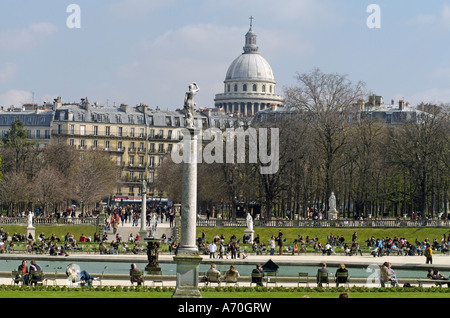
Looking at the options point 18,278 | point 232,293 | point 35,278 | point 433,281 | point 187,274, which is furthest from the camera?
point 433,281

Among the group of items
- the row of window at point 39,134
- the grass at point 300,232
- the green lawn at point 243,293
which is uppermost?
the row of window at point 39,134

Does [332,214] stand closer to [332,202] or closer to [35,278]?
[332,202]

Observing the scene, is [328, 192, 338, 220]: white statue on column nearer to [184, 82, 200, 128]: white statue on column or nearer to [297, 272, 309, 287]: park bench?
[297, 272, 309, 287]: park bench

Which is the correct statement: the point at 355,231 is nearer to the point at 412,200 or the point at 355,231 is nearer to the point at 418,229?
the point at 418,229

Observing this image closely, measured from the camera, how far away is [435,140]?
84.2 m

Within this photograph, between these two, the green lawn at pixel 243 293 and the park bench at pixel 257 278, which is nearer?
the green lawn at pixel 243 293

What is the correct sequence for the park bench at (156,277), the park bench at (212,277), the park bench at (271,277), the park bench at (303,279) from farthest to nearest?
the park bench at (271,277) < the park bench at (156,277) < the park bench at (303,279) < the park bench at (212,277)

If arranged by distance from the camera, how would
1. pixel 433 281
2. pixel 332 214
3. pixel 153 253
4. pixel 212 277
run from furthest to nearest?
1. pixel 332 214
2. pixel 153 253
3. pixel 433 281
4. pixel 212 277

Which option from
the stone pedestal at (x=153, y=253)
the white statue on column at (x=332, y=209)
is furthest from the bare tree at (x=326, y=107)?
the stone pedestal at (x=153, y=253)

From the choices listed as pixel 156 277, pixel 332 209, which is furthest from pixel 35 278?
pixel 332 209

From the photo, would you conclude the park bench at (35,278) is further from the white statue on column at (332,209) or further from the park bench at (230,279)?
the white statue on column at (332,209)

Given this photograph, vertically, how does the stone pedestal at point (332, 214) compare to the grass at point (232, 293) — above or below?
above
